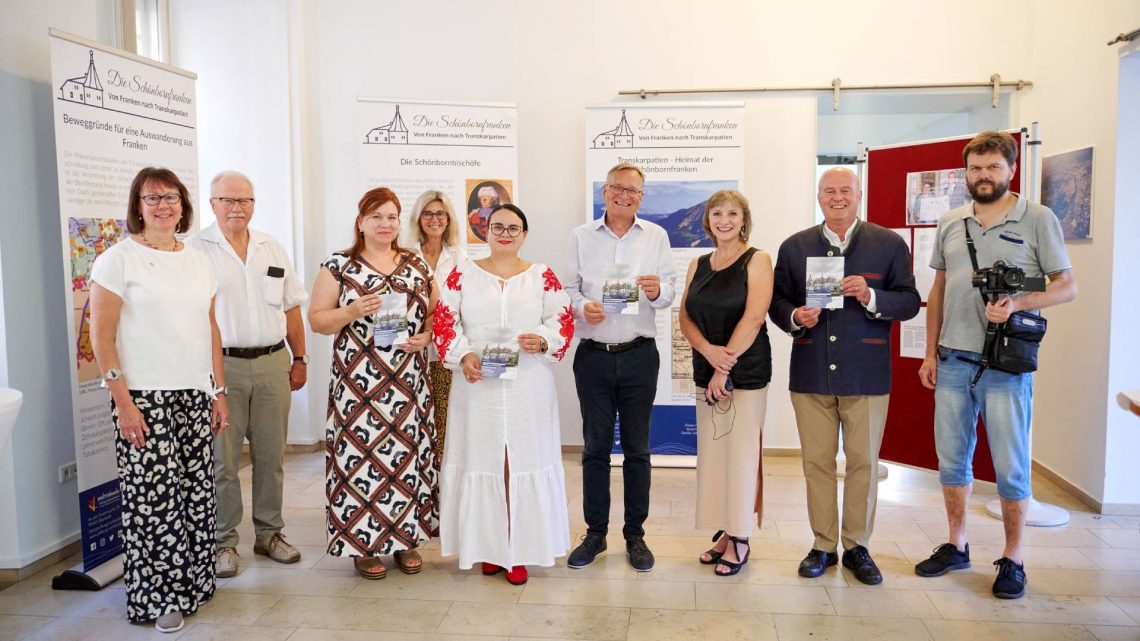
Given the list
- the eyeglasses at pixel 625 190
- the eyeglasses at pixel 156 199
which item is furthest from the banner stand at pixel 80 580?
the eyeglasses at pixel 625 190

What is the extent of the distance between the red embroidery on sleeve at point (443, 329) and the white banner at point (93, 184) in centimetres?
162

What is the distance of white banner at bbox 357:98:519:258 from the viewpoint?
5277mm

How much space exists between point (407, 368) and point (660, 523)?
67.6 inches

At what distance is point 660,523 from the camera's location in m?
4.26

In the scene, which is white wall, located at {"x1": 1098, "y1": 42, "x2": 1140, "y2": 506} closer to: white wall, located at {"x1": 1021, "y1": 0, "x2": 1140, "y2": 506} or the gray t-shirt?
white wall, located at {"x1": 1021, "y1": 0, "x2": 1140, "y2": 506}

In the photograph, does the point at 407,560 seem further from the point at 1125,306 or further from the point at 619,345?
the point at 1125,306

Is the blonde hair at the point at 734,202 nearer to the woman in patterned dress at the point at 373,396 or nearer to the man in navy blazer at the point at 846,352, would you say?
the man in navy blazer at the point at 846,352

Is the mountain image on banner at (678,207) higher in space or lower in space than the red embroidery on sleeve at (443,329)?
higher

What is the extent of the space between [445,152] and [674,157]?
60.7 inches

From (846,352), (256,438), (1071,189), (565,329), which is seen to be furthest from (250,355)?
(1071,189)

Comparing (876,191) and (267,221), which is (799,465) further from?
(267,221)

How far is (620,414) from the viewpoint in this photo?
11.7ft

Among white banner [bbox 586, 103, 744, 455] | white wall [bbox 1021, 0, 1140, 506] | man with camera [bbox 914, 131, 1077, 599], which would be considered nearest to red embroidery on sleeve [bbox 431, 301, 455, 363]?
man with camera [bbox 914, 131, 1077, 599]

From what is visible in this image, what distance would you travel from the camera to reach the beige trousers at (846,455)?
3344 millimetres
